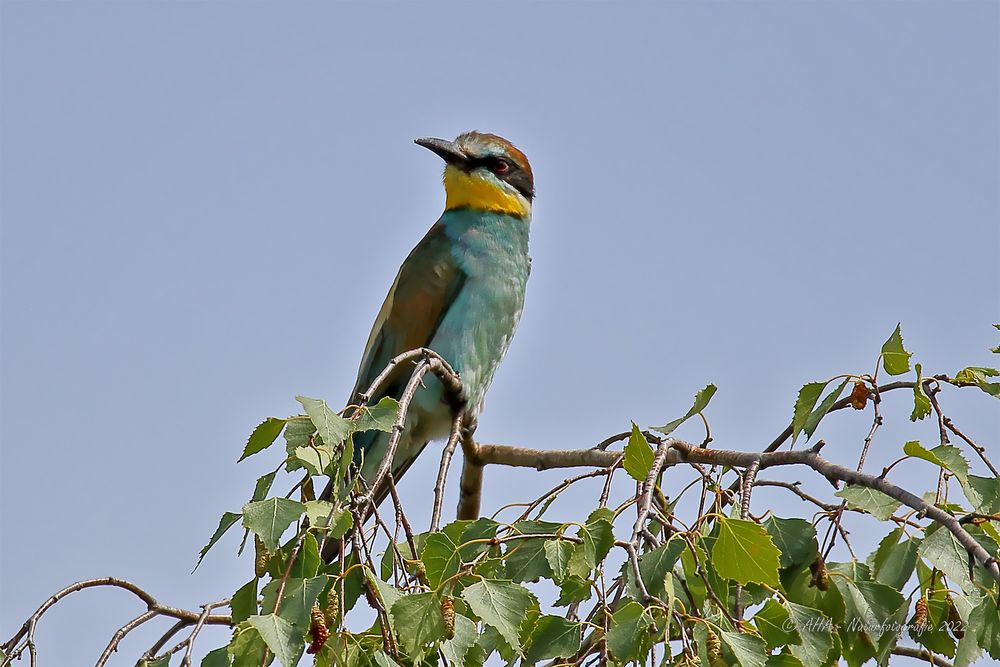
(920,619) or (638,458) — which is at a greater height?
(638,458)

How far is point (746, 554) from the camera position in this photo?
1760 mm

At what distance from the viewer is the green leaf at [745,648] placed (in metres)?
1.59

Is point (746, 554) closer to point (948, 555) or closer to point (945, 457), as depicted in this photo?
point (948, 555)

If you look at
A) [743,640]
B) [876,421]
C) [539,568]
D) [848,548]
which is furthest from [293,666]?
[876,421]

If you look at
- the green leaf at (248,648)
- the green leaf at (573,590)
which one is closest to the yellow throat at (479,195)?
the green leaf at (573,590)

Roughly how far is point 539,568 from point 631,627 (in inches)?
11.8

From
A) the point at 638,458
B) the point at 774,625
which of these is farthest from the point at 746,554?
the point at 638,458

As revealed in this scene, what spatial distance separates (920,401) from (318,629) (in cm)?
120

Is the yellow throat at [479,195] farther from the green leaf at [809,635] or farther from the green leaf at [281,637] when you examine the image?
the green leaf at [281,637]

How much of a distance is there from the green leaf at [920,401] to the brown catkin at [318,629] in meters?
1.18

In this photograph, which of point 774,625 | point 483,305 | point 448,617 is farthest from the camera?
point 483,305

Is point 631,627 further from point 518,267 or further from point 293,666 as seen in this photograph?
point 518,267

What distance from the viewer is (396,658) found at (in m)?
1.69

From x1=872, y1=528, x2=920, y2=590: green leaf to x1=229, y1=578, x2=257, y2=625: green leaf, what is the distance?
1062mm
